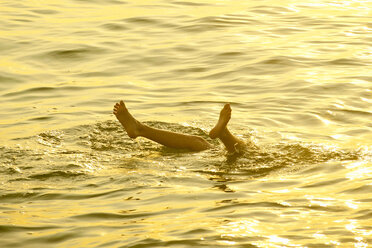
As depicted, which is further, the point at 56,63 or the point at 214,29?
the point at 214,29

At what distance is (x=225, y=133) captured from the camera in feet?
24.9

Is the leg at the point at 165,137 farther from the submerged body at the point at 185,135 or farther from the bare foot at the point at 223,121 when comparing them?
the bare foot at the point at 223,121

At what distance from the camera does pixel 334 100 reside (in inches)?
381

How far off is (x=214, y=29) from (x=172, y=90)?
12.2 ft

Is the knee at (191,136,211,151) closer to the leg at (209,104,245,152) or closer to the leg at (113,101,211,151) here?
Result: the leg at (113,101,211,151)

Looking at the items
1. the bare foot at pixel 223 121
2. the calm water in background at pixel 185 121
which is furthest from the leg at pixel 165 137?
the bare foot at pixel 223 121

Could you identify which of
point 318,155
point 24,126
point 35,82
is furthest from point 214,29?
point 318,155

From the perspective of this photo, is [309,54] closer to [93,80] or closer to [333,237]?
[93,80]

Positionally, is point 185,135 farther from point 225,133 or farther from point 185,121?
point 185,121

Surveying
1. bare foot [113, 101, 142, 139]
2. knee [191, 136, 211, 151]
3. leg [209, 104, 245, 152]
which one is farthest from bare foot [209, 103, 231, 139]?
bare foot [113, 101, 142, 139]

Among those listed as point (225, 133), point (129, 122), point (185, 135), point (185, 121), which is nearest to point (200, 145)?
point (185, 135)

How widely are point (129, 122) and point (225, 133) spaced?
1.05 m

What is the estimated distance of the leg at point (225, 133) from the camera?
755 centimetres

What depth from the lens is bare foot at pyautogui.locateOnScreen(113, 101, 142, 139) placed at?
25.7 feet
